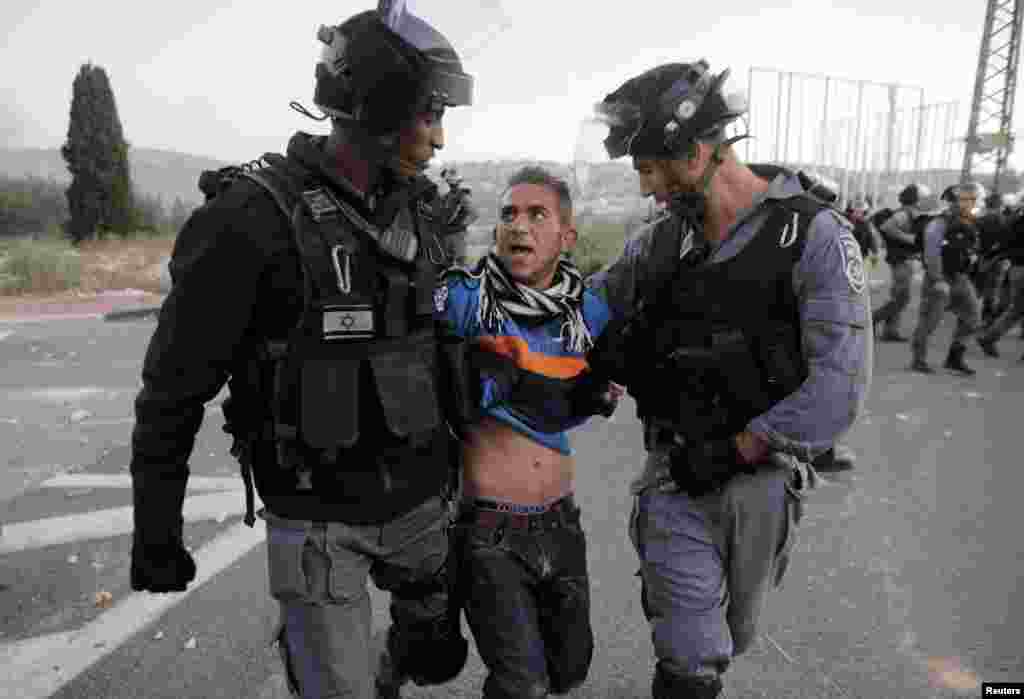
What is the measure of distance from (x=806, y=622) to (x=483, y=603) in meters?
1.76

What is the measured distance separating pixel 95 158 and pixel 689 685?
22970 millimetres

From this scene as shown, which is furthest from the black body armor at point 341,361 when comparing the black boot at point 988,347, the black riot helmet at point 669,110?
the black boot at point 988,347

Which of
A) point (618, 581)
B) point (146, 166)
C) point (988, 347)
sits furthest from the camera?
point (146, 166)

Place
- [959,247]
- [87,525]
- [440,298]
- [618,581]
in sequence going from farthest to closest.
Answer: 1. [959,247]
2. [87,525]
3. [618,581]
4. [440,298]

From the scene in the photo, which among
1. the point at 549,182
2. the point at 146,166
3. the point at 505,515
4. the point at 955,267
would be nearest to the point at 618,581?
the point at 505,515

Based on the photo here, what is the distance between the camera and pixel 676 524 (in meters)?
2.31

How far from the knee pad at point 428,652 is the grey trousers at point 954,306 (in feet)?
23.9

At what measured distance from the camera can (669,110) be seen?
213 centimetres

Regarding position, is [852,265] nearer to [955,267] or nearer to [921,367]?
[921,367]

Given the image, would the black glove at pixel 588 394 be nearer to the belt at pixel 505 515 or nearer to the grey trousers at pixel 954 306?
the belt at pixel 505 515

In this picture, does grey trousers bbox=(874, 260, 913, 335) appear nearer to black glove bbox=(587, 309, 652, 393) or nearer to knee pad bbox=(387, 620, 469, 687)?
black glove bbox=(587, 309, 652, 393)

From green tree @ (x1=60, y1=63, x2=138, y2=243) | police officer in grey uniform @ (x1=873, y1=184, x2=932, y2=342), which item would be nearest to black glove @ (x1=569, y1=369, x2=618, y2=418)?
police officer in grey uniform @ (x1=873, y1=184, x2=932, y2=342)

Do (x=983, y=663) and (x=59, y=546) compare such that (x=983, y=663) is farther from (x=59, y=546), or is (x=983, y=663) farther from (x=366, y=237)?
(x=59, y=546)

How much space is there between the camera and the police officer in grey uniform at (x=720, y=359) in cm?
211
